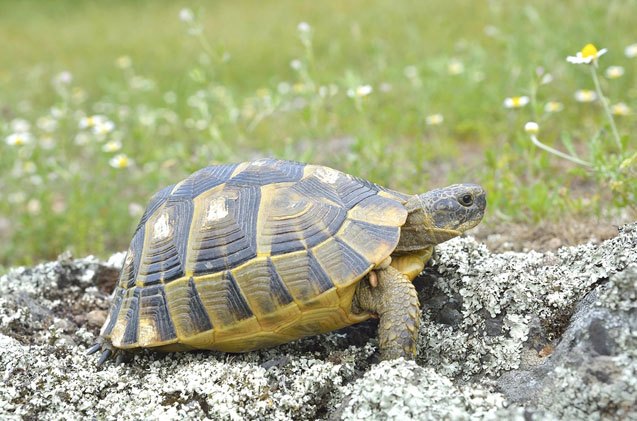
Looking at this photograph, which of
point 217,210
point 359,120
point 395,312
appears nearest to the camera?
point 395,312

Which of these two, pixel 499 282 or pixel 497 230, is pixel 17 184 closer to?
pixel 497 230

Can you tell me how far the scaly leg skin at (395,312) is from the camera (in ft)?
8.32

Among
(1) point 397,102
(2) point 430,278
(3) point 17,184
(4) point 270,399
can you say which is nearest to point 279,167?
(2) point 430,278

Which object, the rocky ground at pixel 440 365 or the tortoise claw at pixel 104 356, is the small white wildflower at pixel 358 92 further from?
the tortoise claw at pixel 104 356

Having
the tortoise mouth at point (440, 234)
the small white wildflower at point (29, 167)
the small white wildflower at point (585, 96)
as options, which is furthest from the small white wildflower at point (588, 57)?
the small white wildflower at point (29, 167)

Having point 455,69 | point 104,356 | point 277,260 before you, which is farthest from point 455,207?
point 455,69

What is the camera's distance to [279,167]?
2998mm

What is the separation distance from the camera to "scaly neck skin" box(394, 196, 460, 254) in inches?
112

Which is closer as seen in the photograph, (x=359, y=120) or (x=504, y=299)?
(x=504, y=299)

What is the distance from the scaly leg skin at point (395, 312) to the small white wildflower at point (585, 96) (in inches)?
163

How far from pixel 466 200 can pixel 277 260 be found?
0.91 metres

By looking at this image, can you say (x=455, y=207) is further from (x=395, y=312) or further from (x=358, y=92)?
(x=358, y=92)

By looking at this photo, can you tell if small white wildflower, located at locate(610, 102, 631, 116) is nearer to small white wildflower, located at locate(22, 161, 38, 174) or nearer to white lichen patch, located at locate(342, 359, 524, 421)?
white lichen patch, located at locate(342, 359, 524, 421)

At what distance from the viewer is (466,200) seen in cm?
290
